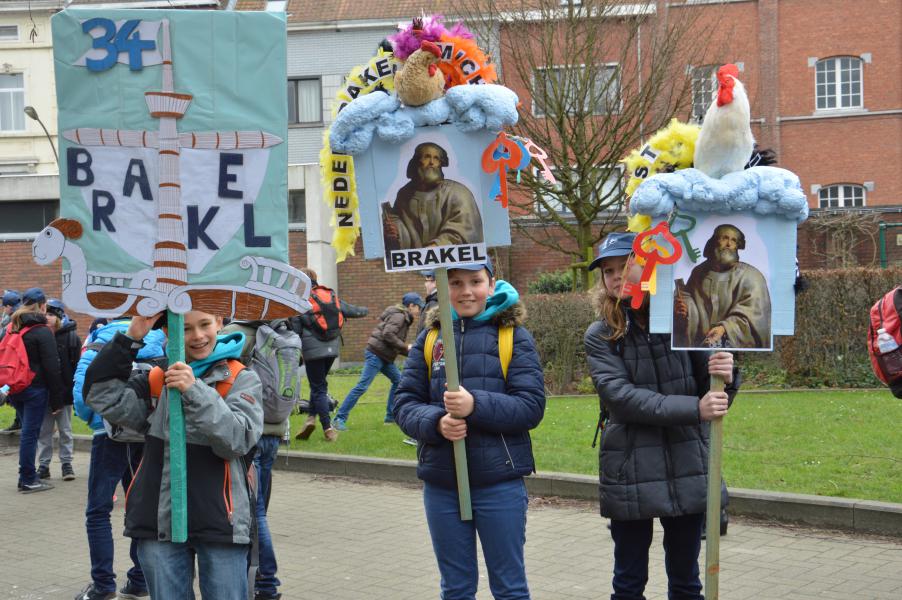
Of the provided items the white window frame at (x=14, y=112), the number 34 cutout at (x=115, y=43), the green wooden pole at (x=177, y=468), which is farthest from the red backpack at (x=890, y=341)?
the white window frame at (x=14, y=112)

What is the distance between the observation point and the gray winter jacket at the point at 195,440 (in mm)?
4328

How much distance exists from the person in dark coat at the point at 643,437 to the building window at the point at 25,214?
1069 inches

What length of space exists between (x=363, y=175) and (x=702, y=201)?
→ 1.53 meters

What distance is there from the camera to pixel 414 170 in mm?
4895

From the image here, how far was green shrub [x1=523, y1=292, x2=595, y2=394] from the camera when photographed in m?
16.1

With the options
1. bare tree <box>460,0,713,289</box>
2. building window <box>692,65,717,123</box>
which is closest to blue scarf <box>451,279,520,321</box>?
bare tree <box>460,0,713,289</box>

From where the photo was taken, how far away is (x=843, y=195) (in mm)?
32219

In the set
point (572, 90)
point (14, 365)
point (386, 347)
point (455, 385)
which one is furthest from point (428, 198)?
point (572, 90)

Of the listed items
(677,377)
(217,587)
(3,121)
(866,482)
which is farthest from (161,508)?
(3,121)

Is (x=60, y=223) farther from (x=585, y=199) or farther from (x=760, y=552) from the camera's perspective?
(x=585, y=199)

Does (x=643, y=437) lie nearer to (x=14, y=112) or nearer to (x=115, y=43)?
(x=115, y=43)

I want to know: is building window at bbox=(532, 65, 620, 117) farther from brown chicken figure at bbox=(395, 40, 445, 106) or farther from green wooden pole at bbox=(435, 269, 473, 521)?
green wooden pole at bbox=(435, 269, 473, 521)

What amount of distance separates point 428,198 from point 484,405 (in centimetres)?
101

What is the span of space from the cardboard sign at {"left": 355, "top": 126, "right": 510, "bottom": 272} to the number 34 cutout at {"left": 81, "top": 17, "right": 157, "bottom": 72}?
1.07 m
